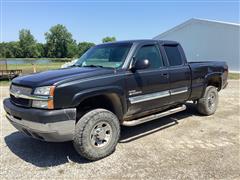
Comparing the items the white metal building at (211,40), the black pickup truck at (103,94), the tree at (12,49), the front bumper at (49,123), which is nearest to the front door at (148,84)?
the black pickup truck at (103,94)

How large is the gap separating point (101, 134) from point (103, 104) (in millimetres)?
555

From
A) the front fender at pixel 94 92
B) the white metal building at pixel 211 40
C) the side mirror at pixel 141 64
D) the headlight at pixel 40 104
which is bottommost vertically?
the headlight at pixel 40 104

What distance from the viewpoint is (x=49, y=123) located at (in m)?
3.26

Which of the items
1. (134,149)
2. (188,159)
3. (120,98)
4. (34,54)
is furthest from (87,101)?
(34,54)

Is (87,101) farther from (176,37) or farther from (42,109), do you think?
(176,37)

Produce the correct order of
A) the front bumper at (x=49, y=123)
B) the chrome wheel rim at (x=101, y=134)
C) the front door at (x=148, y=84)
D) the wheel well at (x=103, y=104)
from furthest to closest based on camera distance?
the front door at (x=148, y=84) → the wheel well at (x=103, y=104) → the chrome wheel rim at (x=101, y=134) → the front bumper at (x=49, y=123)

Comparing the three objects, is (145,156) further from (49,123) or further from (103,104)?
(49,123)

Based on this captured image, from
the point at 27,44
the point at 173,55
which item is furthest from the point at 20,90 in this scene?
the point at 27,44

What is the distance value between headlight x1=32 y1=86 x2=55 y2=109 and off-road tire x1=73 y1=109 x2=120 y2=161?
586 mm

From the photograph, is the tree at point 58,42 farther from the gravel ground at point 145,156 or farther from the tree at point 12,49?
the gravel ground at point 145,156

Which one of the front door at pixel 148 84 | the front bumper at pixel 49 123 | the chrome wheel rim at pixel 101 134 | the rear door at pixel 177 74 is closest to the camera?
the front bumper at pixel 49 123

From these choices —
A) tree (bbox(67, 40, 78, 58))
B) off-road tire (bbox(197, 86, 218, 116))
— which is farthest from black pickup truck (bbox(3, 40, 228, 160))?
tree (bbox(67, 40, 78, 58))

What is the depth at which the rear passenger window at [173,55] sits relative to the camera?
5.25 metres

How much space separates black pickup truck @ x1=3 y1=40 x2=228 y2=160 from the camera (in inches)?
132
